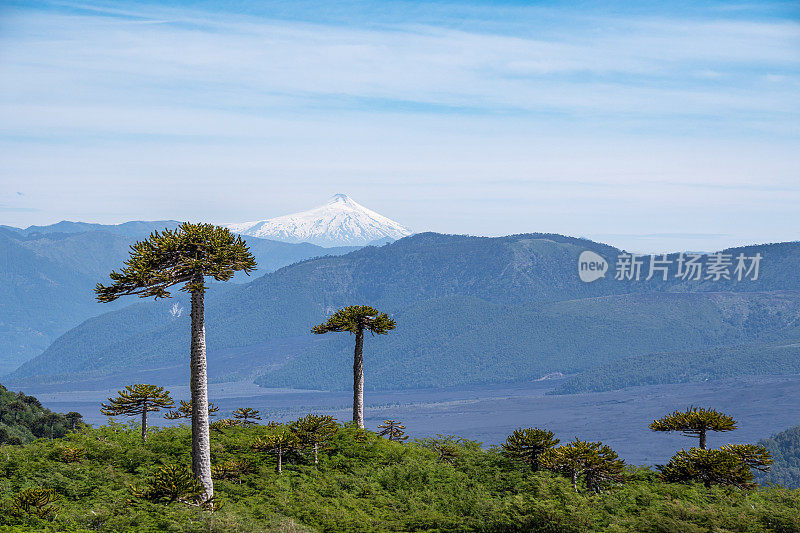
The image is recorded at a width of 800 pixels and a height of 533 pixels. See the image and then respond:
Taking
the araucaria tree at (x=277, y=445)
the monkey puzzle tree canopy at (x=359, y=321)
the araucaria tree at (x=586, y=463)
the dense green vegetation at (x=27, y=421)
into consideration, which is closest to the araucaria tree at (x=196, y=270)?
the araucaria tree at (x=277, y=445)

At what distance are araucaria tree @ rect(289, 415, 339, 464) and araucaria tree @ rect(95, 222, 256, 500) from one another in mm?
9687

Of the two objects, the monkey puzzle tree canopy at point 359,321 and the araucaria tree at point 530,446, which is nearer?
the araucaria tree at point 530,446

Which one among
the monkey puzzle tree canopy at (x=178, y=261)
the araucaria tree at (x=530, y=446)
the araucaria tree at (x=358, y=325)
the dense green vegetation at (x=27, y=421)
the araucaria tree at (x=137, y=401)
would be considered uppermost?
the monkey puzzle tree canopy at (x=178, y=261)

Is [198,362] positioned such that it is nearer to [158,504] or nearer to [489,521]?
[158,504]

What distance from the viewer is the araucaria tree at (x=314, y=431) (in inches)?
1750

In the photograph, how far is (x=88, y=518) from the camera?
104 ft

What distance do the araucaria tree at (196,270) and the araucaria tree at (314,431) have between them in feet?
31.8

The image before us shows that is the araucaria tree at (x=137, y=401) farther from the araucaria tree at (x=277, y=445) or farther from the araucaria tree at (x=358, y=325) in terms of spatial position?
the araucaria tree at (x=358, y=325)

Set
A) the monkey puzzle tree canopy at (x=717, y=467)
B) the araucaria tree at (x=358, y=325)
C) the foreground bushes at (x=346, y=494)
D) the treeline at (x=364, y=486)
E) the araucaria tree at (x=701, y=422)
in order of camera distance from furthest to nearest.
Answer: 1. the araucaria tree at (x=358, y=325)
2. the araucaria tree at (x=701, y=422)
3. the monkey puzzle tree canopy at (x=717, y=467)
4. the treeline at (x=364, y=486)
5. the foreground bushes at (x=346, y=494)

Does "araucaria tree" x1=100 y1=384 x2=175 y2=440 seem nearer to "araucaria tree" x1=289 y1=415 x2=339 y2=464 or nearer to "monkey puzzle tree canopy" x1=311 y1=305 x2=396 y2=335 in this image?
"araucaria tree" x1=289 y1=415 x2=339 y2=464

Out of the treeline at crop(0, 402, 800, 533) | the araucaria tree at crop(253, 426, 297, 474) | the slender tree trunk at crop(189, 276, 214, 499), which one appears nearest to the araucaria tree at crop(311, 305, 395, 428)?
the treeline at crop(0, 402, 800, 533)

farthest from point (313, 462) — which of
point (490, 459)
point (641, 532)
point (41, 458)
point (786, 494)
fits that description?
point (786, 494)

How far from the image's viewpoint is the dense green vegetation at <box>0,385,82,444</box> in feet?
402

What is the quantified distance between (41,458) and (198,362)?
40.6 ft
